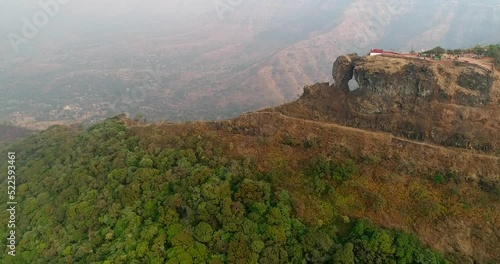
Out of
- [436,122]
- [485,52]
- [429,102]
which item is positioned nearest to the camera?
[436,122]

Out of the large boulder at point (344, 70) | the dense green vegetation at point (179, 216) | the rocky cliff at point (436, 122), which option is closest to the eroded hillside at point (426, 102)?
the rocky cliff at point (436, 122)

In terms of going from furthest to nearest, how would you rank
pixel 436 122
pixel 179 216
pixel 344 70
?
pixel 344 70 < pixel 436 122 < pixel 179 216

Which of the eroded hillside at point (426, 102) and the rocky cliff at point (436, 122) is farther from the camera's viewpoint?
the eroded hillside at point (426, 102)

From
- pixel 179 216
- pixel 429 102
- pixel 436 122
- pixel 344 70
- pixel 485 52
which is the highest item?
pixel 344 70

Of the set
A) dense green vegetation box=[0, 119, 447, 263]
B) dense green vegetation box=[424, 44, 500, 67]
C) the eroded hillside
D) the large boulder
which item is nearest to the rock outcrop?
the eroded hillside

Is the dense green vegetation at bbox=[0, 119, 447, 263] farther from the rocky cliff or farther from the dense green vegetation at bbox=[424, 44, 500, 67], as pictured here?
the dense green vegetation at bbox=[424, 44, 500, 67]

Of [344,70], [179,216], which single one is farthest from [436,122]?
[179,216]

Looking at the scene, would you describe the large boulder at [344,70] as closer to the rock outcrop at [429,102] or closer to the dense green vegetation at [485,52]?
the rock outcrop at [429,102]

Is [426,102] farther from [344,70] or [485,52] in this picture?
[485,52]

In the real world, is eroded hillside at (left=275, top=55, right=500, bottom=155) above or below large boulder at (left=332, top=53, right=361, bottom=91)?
below

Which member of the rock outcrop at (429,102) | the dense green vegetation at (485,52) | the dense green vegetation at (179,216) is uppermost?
the dense green vegetation at (485,52)
